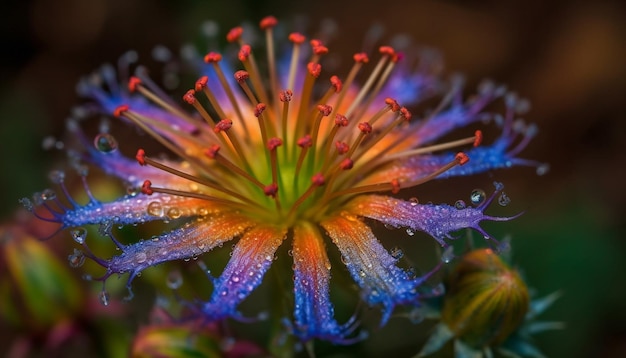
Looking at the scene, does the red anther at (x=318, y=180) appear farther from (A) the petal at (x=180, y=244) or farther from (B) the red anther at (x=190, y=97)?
(B) the red anther at (x=190, y=97)

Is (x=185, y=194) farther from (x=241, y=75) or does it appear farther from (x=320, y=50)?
(x=320, y=50)

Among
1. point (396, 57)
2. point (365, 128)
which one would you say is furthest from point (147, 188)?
point (396, 57)

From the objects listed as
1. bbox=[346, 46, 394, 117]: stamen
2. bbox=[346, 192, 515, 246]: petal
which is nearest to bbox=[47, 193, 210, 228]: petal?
bbox=[346, 192, 515, 246]: petal

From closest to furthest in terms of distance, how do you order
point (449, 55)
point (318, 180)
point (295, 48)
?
point (318, 180), point (295, 48), point (449, 55)

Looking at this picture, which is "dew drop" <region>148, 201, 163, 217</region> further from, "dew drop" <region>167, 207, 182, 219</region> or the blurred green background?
the blurred green background

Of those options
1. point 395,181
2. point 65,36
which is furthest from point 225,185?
point 65,36

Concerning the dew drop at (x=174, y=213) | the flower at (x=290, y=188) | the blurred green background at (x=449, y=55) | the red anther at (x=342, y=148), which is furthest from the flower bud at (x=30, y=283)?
the blurred green background at (x=449, y=55)
